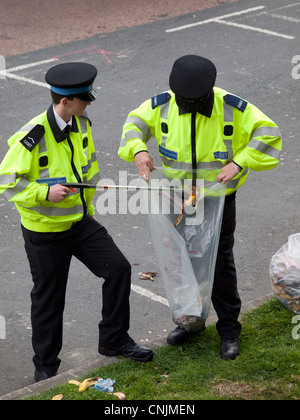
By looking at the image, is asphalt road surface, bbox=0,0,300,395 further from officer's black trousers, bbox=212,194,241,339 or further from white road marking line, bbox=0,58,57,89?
officer's black trousers, bbox=212,194,241,339

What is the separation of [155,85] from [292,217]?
11.6ft

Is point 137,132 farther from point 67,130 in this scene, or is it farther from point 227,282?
point 227,282

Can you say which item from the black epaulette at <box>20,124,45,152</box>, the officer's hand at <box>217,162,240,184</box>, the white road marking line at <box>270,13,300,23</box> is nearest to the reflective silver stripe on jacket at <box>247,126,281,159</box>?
the officer's hand at <box>217,162,240,184</box>

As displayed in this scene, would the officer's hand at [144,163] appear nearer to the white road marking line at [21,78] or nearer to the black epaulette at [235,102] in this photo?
the black epaulette at [235,102]

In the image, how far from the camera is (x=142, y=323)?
591cm

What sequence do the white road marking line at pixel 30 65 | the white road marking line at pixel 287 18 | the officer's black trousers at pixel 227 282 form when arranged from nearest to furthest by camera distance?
the officer's black trousers at pixel 227 282 < the white road marking line at pixel 30 65 < the white road marking line at pixel 287 18

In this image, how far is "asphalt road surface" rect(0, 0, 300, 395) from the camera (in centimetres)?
592

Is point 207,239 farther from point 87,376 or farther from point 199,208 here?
point 87,376

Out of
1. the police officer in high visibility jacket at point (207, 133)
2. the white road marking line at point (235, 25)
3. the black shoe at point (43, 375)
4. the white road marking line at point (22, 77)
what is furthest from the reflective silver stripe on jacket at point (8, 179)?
the white road marking line at point (235, 25)

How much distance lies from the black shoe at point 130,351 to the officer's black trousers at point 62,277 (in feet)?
0.18

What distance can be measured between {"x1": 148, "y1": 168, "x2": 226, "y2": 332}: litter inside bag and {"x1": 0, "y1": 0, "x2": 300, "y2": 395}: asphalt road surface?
0.88 meters

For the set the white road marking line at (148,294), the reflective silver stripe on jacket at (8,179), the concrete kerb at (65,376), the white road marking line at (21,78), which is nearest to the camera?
the reflective silver stripe on jacket at (8,179)

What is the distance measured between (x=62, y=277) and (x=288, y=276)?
1594 mm

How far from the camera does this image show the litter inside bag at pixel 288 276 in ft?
18.0
